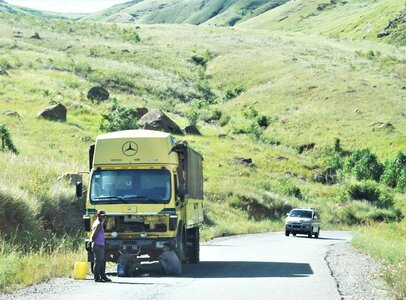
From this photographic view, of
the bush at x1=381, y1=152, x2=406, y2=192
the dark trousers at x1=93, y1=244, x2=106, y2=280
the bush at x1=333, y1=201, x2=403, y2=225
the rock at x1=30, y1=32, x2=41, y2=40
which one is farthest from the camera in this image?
the rock at x1=30, y1=32, x2=41, y2=40

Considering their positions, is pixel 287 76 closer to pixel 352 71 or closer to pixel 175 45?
pixel 352 71

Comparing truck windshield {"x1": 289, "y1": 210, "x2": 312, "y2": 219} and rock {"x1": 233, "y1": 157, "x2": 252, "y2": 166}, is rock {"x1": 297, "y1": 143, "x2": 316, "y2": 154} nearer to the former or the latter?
rock {"x1": 233, "y1": 157, "x2": 252, "y2": 166}

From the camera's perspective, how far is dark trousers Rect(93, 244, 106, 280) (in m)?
16.7

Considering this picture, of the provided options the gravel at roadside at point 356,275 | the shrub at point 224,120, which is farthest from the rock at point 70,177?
Answer: the shrub at point 224,120

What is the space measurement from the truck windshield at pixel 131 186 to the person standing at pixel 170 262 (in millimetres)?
1238

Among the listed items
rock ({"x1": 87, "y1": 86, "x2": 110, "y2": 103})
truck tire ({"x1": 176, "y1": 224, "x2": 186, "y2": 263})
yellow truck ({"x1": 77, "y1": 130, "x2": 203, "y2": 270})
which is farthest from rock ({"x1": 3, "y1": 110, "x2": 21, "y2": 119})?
truck tire ({"x1": 176, "y1": 224, "x2": 186, "y2": 263})

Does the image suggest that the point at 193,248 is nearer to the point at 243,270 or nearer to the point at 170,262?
the point at 243,270

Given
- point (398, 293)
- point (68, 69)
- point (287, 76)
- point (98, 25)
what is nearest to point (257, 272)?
point (398, 293)

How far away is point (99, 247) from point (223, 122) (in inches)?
3155

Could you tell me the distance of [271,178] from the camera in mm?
67438

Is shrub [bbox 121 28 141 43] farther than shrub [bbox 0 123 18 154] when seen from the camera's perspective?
Yes

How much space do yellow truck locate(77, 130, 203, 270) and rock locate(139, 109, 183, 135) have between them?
166ft

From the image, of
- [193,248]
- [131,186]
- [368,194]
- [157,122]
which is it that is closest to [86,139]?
[157,122]

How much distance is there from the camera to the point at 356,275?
18.3 m
